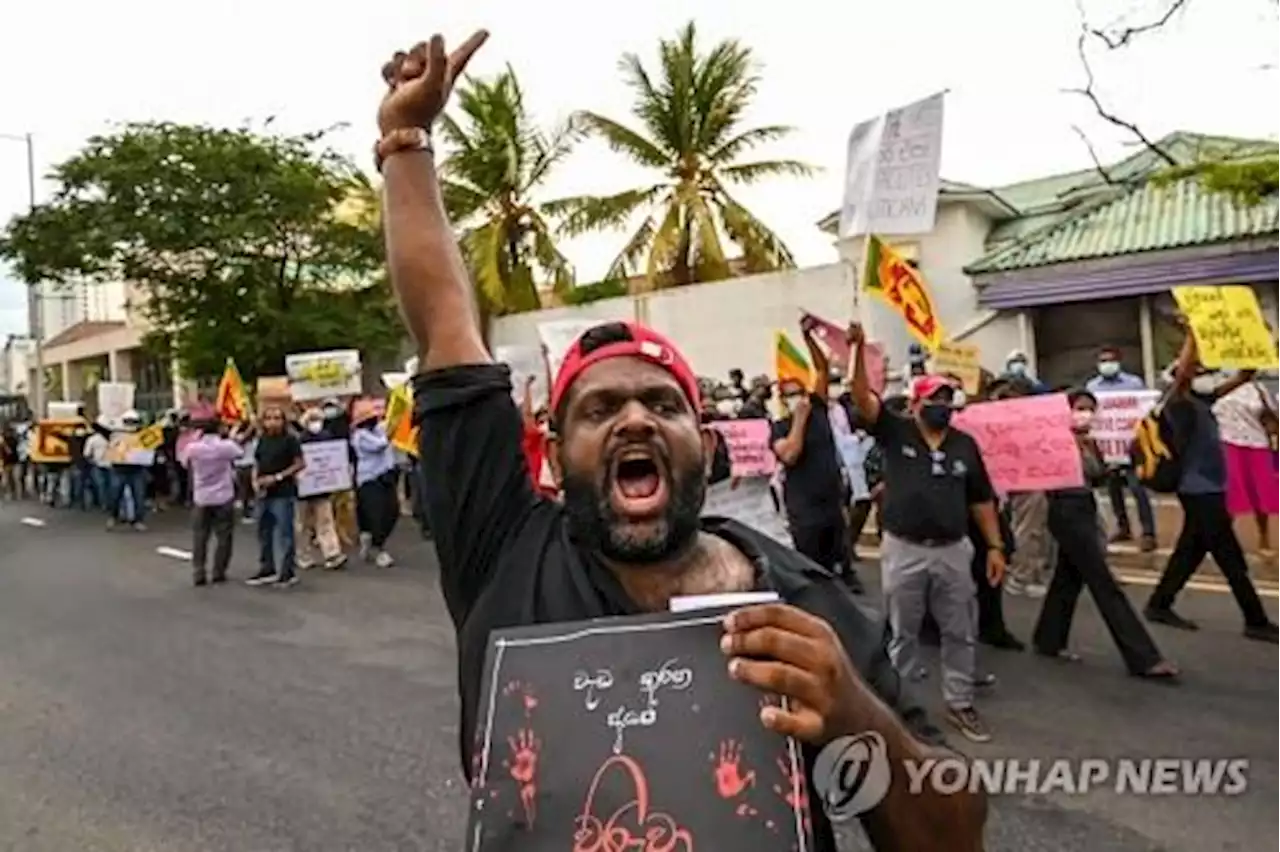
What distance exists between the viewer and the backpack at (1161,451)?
26.4 feet

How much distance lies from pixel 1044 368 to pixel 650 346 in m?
16.5

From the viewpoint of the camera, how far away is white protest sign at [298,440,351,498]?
44.1 feet

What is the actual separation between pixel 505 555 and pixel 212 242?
26141 millimetres

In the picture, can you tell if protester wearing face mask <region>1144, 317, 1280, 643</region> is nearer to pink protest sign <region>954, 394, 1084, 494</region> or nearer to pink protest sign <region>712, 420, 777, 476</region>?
pink protest sign <region>954, 394, 1084, 494</region>

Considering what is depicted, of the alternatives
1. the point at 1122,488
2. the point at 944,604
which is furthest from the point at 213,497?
the point at 1122,488

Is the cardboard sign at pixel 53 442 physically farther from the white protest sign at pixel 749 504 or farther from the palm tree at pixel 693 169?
the white protest sign at pixel 749 504

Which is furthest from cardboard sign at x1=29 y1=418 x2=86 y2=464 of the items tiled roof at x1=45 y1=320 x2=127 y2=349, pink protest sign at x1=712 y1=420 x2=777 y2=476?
tiled roof at x1=45 y1=320 x2=127 y2=349

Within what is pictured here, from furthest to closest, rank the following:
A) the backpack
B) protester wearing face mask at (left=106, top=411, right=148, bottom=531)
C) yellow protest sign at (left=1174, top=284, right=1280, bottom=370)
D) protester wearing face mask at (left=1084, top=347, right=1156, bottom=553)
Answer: protester wearing face mask at (left=106, top=411, right=148, bottom=531), protester wearing face mask at (left=1084, top=347, right=1156, bottom=553), the backpack, yellow protest sign at (left=1174, top=284, right=1280, bottom=370)

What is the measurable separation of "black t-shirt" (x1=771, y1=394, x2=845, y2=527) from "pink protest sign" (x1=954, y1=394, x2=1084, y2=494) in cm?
114

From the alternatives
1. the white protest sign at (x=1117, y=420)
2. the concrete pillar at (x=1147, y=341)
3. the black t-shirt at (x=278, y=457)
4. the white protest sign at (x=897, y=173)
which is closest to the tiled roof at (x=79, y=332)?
the black t-shirt at (x=278, y=457)

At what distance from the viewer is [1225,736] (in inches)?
227

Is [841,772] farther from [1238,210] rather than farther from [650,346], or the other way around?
[1238,210]

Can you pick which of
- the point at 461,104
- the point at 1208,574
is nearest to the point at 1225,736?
the point at 1208,574

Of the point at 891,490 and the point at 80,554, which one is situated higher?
the point at 891,490
